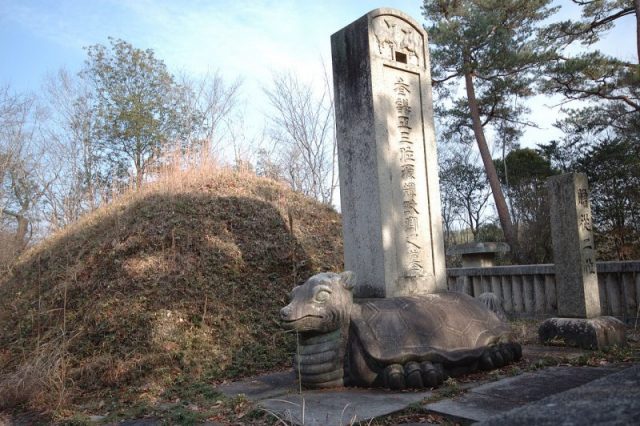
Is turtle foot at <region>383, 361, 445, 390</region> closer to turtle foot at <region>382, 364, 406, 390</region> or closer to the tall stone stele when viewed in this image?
turtle foot at <region>382, 364, 406, 390</region>

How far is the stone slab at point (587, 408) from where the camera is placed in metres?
0.86

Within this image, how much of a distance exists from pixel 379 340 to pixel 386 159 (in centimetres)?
182

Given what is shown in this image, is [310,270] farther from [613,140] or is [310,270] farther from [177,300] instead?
[613,140]

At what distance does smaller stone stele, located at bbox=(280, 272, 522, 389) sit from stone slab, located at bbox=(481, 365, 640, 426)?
261 cm

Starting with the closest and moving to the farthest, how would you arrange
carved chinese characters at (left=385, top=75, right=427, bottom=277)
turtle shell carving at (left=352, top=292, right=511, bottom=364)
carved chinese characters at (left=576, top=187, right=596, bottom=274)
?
turtle shell carving at (left=352, top=292, right=511, bottom=364) < carved chinese characters at (left=385, top=75, right=427, bottom=277) < carved chinese characters at (left=576, top=187, right=596, bottom=274)

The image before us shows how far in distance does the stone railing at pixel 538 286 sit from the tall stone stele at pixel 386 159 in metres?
2.67

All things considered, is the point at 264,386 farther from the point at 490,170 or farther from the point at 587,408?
the point at 490,170

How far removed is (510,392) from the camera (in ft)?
10.9

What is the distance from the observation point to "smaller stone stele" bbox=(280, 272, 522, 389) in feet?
11.9

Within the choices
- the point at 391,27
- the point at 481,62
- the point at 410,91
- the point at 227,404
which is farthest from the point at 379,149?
the point at 481,62

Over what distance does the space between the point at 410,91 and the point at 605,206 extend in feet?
28.7

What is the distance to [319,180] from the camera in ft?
55.3

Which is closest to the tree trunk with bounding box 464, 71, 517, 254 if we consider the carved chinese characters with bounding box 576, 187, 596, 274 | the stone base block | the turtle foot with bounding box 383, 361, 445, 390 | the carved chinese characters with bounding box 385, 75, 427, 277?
the carved chinese characters with bounding box 576, 187, 596, 274

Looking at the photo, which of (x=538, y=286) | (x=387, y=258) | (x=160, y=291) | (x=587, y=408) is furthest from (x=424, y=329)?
(x=538, y=286)
